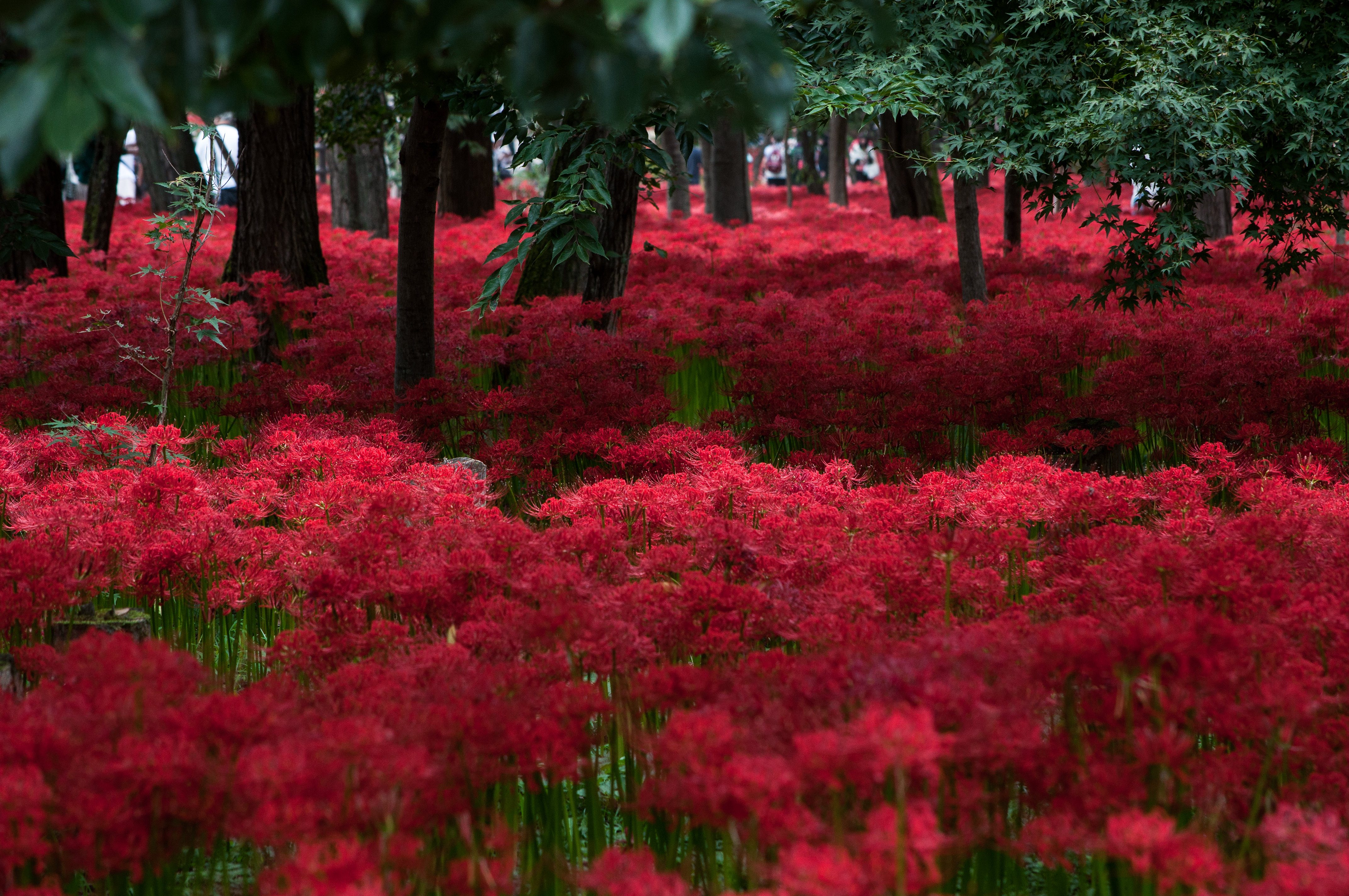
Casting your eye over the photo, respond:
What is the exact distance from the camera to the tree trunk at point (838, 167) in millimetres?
23984

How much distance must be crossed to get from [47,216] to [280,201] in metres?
2.73

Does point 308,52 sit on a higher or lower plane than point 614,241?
lower

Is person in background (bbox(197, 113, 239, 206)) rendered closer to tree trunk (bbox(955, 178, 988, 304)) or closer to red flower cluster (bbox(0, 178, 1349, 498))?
red flower cluster (bbox(0, 178, 1349, 498))

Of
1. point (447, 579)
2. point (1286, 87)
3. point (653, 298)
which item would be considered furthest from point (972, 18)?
point (447, 579)

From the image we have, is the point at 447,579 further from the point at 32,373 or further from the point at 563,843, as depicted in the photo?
the point at 32,373

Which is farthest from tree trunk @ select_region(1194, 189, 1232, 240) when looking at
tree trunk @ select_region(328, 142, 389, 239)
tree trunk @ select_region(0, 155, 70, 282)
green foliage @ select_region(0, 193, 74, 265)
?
tree trunk @ select_region(0, 155, 70, 282)

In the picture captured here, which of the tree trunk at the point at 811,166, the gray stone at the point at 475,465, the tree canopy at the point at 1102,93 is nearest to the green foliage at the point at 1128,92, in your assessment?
the tree canopy at the point at 1102,93

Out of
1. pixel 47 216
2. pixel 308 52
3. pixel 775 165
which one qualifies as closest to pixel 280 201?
pixel 47 216

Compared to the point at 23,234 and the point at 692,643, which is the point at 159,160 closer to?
the point at 23,234

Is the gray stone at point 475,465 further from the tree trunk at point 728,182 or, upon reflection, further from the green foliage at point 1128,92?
the tree trunk at point 728,182

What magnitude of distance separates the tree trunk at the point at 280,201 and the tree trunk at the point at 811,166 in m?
20.8

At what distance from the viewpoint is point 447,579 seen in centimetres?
313

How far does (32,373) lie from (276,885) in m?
8.17

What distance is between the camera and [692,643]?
2885mm
